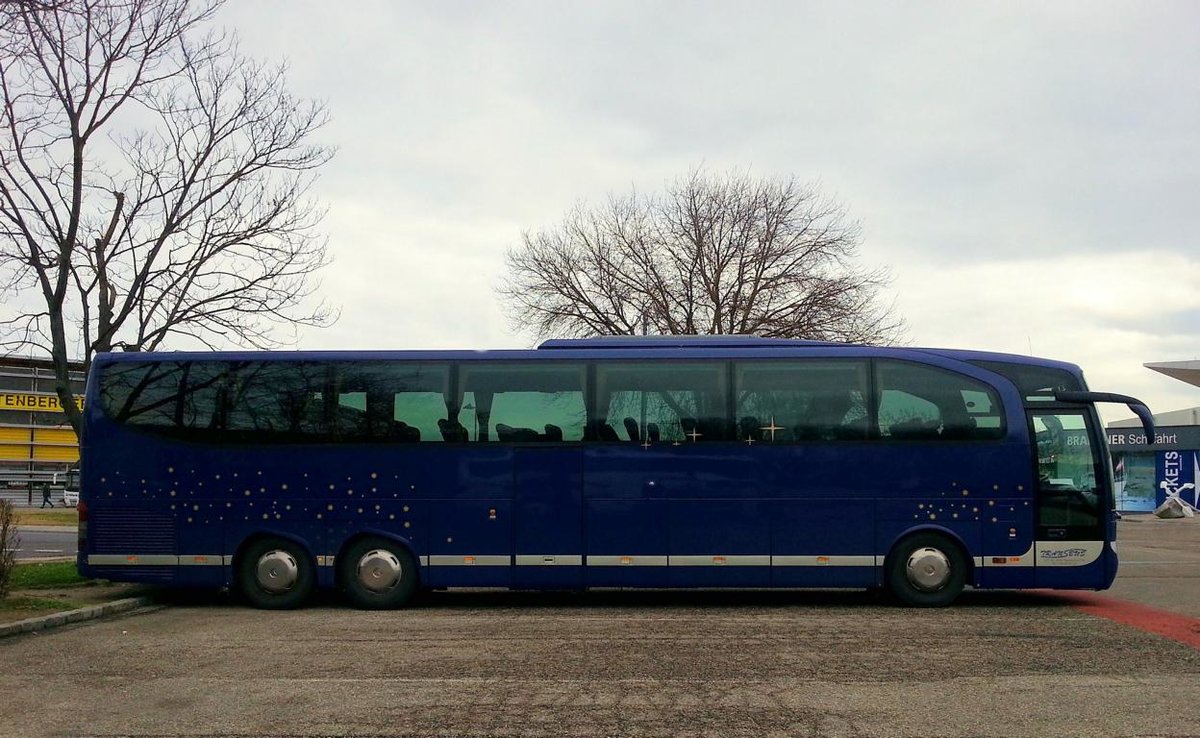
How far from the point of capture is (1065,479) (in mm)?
13641

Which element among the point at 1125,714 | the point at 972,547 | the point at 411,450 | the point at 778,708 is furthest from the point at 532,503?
the point at 1125,714

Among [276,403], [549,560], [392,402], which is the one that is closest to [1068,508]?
[549,560]

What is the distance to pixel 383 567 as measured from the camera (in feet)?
44.8

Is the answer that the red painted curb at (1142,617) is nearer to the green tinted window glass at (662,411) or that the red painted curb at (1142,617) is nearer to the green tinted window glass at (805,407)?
the green tinted window glass at (805,407)

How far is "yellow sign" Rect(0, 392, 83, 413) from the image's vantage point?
159ft

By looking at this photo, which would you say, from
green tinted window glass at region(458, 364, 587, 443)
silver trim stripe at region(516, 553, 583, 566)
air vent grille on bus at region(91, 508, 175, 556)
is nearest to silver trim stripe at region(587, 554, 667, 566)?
silver trim stripe at region(516, 553, 583, 566)

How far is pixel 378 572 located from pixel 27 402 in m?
42.1

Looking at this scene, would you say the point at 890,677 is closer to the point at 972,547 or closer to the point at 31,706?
the point at 972,547

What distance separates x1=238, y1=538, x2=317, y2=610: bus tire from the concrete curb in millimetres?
1303

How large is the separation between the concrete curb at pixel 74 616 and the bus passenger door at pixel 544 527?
465cm

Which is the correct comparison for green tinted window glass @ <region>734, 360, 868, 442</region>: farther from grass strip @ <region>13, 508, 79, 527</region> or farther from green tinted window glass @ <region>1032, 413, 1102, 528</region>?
grass strip @ <region>13, 508, 79, 527</region>

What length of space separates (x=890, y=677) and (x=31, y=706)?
631 centimetres

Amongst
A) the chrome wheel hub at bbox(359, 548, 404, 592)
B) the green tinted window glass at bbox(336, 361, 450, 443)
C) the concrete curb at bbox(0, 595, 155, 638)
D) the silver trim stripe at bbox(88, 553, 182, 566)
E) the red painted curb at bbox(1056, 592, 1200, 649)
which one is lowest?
the red painted curb at bbox(1056, 592, 1200, 649)

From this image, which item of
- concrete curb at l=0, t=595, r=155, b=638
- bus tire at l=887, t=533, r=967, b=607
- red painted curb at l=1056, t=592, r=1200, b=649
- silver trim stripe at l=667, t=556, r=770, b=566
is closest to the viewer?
red painted curb at l=1056, t=592, r=1200, b=649
